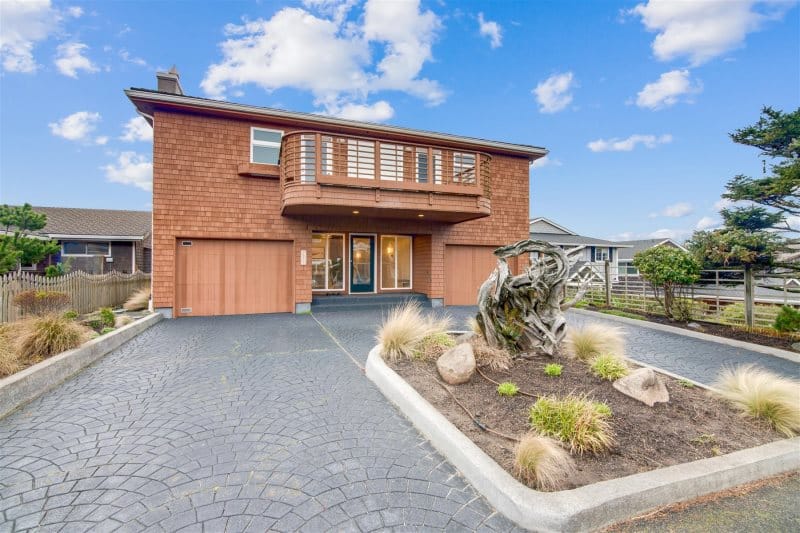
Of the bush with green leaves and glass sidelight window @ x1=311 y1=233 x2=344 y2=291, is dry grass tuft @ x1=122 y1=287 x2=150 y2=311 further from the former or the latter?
the bush with green leaves

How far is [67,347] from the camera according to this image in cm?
485

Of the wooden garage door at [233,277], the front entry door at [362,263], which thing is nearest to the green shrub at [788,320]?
the front entry door at [362,263]

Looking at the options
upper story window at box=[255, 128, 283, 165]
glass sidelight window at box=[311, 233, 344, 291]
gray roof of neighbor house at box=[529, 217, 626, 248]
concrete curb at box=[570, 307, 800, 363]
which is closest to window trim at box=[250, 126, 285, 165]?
upper story window at box=[255, 128, 283, 165]

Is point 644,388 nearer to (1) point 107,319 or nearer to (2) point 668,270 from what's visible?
(2) point 668,270

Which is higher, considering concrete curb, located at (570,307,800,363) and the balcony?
the balcony

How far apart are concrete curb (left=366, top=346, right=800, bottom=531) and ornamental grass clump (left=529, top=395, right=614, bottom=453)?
35 centimetres

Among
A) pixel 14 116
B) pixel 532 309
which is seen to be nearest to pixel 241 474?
pixel 532 309

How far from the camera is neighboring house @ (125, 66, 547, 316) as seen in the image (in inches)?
355

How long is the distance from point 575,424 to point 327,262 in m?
9.74

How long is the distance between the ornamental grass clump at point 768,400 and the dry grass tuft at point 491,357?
7.40ft

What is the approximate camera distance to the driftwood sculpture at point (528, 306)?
4914 mm

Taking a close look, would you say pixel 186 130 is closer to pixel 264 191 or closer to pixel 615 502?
pixel 264 191

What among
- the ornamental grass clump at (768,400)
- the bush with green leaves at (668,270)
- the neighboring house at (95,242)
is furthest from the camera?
Answer: the neighboring house at (95,242)

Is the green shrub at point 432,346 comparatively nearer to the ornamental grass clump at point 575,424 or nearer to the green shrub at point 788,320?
the ornamental grass clump at point 575,424
